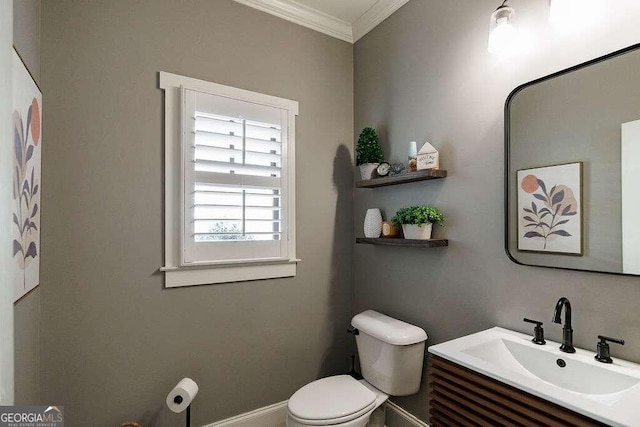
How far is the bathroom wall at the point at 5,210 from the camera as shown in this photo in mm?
713

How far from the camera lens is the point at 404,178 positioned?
1.88 metres

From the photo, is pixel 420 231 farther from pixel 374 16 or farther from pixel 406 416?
pixel 374 16

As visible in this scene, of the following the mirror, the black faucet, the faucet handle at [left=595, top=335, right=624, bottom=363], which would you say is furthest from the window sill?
the faucet handle at [left=595, top=335, right=624, bottom=363]

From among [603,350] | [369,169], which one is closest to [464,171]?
[369,169]

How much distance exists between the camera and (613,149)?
3.91 feet

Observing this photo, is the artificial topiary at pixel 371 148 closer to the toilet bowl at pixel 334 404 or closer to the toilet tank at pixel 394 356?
the toilet tank at pixel 394 356

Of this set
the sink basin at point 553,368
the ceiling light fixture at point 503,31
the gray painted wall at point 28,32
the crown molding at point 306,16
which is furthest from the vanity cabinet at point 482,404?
the crown molding at point 306,16

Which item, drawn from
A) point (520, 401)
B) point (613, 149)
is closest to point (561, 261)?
point (613, 149)

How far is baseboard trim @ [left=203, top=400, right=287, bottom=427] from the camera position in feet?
6.47

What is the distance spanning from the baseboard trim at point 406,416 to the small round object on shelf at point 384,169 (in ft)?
4.85

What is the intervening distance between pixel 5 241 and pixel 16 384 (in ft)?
2.33

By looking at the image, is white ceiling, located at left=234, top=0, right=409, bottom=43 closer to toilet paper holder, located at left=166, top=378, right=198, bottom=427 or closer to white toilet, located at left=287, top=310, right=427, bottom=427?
white toilet, located at left=287, top=310, right=427, bottom=427

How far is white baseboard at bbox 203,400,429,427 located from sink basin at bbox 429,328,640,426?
83 centimetres

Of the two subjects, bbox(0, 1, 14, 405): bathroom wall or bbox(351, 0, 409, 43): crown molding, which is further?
bbox(351, 0, 409, 43): crown molding
